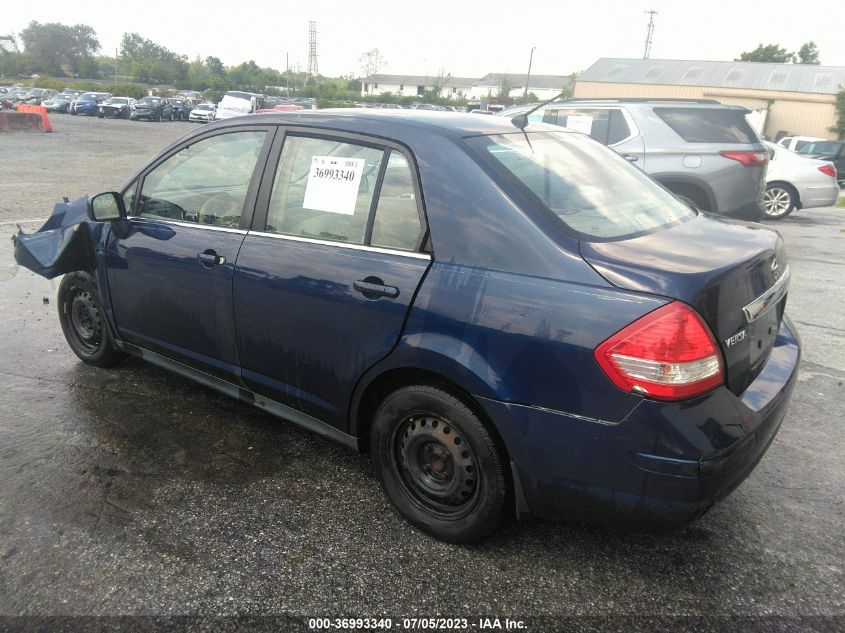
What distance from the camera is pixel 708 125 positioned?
7883 millimetres

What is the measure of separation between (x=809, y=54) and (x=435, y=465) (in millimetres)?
107387

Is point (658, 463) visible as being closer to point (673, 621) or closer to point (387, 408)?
point (673, 621)

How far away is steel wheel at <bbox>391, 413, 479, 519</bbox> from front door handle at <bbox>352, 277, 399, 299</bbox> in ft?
1.68

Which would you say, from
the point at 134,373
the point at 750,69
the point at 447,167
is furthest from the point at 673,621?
the point at 750,69

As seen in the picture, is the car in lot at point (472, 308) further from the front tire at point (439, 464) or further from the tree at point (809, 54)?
the tree at point (809, 54)

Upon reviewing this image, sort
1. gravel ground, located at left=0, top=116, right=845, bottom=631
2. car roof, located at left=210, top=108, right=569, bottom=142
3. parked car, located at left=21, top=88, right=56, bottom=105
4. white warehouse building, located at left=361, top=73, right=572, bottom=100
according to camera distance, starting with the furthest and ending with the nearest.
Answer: white warehouse building, located at left=361, top=73, right=572, bottom=100 → parked car, located at left=21, top=88, right=56, bottom=105 → car roof, located at left=210, top=108, right=569, bottom=142 → gravel ground, located at left=0, top=116, right=845, bottom=631

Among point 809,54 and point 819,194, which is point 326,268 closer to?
point 819,194

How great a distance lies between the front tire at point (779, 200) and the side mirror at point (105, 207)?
11.5m

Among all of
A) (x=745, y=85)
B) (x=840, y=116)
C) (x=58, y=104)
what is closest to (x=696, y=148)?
(x=840, y=116)

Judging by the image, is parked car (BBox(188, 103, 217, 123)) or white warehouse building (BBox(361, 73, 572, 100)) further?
white warehouse building (BBox(361, 73, 572, 100))

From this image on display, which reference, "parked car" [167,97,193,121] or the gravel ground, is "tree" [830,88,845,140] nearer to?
"parked car" [167,97,193,121]

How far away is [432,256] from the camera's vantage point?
2.47 meters

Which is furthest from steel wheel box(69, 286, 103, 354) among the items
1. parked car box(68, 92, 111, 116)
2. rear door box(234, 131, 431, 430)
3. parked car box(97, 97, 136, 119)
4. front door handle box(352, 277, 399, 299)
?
parked car box(68, 92, 111, 116)

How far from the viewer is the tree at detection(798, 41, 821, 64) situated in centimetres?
8769
